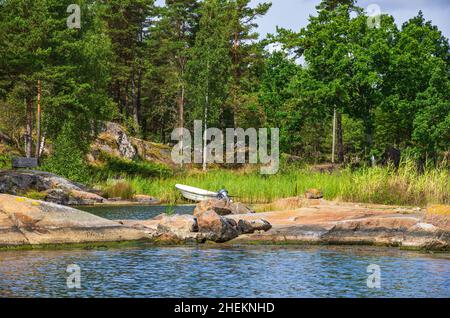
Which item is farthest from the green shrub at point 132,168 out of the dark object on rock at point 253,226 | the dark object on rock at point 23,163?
the dark object on rock at point 253,226

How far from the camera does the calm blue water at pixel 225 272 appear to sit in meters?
15.3

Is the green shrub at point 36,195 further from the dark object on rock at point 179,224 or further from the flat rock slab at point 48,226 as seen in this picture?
the dark object on rock at point 179,224

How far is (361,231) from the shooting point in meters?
22.6

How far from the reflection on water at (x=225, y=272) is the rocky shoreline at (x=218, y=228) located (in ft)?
2.48

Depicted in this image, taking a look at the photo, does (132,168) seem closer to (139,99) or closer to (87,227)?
(139,99)

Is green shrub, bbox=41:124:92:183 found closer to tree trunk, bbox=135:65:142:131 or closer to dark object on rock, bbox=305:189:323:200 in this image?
dark object on rock, bbox=305:189:323:200

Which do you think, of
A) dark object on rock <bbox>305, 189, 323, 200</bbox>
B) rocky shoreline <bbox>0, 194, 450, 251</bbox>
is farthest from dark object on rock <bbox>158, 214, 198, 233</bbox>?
dark object on rock <bbox>305, 189, 323, 200</bbox>

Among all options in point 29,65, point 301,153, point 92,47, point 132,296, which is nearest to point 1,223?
point 132,296

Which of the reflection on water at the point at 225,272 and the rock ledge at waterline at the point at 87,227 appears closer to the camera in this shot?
the reflection on water at the point at 225,272

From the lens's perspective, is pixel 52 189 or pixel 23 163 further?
pixel 23 163

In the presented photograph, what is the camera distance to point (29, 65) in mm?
47469

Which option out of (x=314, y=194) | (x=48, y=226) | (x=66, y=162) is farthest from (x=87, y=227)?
(x=66, y=162)

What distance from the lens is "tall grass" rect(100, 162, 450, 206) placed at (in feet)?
97.2

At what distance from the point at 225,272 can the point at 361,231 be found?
6743mm
